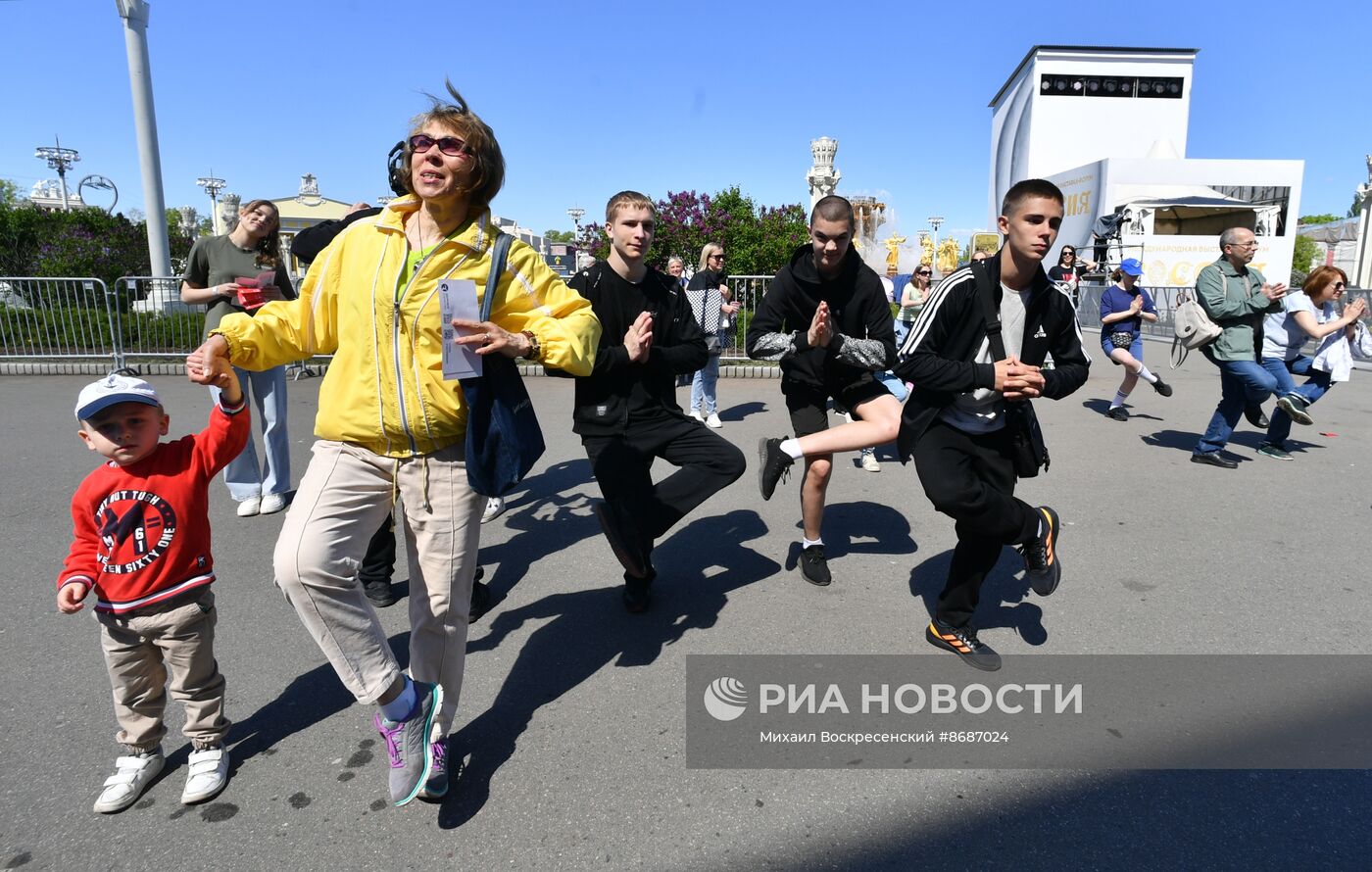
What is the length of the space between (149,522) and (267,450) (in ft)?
10.8

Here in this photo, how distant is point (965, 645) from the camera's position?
11.5 feet

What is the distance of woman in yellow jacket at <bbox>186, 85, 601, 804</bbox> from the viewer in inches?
94.4

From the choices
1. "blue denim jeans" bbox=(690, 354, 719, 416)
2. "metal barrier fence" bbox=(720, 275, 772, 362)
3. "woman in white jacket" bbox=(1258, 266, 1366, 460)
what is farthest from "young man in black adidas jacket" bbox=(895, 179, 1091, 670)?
"metal barrier fence" bbox=(720, 275, 772, 362)

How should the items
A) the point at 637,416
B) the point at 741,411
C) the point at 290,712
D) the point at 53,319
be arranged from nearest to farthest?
the point at 290,712
the point at 637,416
the point at 741,411
the point at 53,319

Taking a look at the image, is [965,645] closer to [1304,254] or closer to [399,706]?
[399,706]

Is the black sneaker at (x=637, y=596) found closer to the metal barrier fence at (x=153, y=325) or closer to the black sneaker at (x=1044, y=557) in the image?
the black sneaker at (x=1044, y=557)

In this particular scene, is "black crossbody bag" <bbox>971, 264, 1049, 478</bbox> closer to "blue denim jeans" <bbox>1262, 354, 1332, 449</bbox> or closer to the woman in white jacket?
the woman in white jacket

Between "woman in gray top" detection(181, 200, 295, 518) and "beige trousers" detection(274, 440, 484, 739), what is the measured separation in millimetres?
3152

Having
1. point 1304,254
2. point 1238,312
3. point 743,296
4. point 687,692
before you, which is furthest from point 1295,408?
point 1304,254

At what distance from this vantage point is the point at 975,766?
2.77m

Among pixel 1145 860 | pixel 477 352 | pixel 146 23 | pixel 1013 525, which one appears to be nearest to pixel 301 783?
pixel 477 352

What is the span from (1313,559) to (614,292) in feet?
14.2

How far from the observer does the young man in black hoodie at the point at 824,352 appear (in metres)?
4.08

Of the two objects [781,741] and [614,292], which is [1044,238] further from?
Answer: [781,741]
